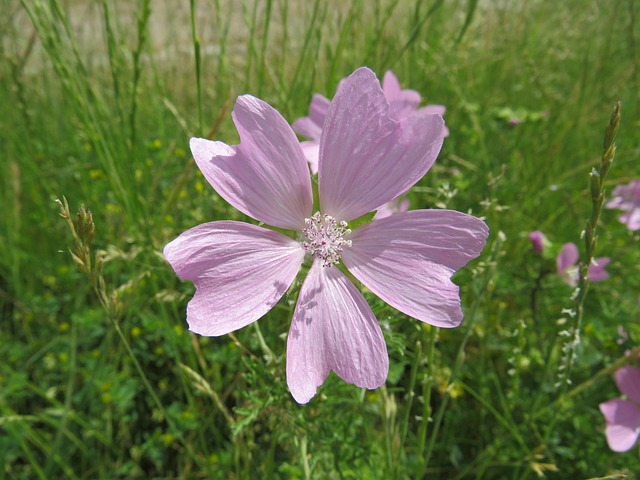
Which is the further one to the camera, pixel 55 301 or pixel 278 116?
pixel 55 301

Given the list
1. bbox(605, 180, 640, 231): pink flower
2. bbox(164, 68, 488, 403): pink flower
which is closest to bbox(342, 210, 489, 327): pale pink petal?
bbox(164, 68, 488, 403): pink flower

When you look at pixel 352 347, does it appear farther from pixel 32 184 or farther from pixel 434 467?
pixel 32 184

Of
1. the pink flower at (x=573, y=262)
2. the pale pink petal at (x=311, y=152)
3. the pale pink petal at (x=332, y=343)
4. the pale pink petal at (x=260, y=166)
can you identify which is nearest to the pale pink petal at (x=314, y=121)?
the pale pink petal at (x=311, y=152)

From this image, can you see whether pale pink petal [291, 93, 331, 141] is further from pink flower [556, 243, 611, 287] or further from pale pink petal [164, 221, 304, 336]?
pink flower [556, 243, 611, 287]

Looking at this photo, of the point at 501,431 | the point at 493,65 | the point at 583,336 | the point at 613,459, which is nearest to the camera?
the point at 613,459

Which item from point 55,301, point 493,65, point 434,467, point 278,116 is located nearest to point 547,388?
point 434,467

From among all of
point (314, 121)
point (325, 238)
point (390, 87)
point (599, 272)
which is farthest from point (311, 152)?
point (599, 272)

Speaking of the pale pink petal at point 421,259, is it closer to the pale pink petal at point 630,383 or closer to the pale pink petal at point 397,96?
the pale pink petal at point 397,96

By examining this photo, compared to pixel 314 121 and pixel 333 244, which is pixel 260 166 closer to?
pixel 333 244
